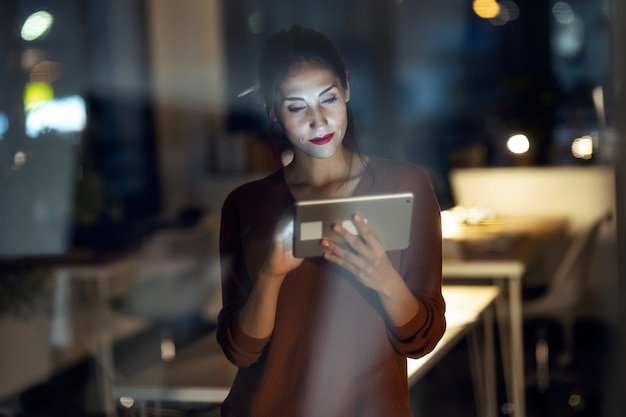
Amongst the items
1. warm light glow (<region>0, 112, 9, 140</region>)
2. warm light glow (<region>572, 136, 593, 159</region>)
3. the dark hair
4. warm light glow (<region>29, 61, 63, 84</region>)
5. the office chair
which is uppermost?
warm light glow (<region>29, 61, 63, 84</region>)

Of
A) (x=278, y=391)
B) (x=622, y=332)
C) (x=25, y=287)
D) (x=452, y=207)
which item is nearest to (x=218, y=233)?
(x=278, y=391)

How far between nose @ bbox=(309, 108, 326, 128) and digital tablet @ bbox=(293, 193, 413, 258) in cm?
11

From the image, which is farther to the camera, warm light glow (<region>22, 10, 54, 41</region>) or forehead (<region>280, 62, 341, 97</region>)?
warm light glow (<region>22, 10, 54, 41</region>)

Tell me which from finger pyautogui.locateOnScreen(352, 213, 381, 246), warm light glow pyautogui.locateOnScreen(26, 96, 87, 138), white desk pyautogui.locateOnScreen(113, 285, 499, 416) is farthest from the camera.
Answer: warm light glow pyautogui.locateOnScreen(26, 96, 87, 138)

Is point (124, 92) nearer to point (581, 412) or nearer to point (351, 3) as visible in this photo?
point (351, 3)

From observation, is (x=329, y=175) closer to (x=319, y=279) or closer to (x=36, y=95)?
(x=319, y=279)

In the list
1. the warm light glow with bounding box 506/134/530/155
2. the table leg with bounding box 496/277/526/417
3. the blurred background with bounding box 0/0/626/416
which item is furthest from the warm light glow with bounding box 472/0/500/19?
the table leg with bounding box 496/277/526/417

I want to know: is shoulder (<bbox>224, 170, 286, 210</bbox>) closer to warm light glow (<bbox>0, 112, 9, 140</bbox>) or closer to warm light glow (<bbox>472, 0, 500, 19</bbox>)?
warm light glow (<bbox>472, 0, 500, 19</bbox>)

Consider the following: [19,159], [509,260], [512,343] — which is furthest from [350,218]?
[19,159]

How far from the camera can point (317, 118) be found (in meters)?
1.18

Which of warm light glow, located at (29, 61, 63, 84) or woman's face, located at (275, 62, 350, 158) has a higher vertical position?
warm light glow, located at (29, 61, 63, 84)

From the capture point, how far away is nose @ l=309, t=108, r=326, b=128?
3.87ft

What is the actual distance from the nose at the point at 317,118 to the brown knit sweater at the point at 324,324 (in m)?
0.10

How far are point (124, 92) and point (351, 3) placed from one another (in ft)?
1.65
